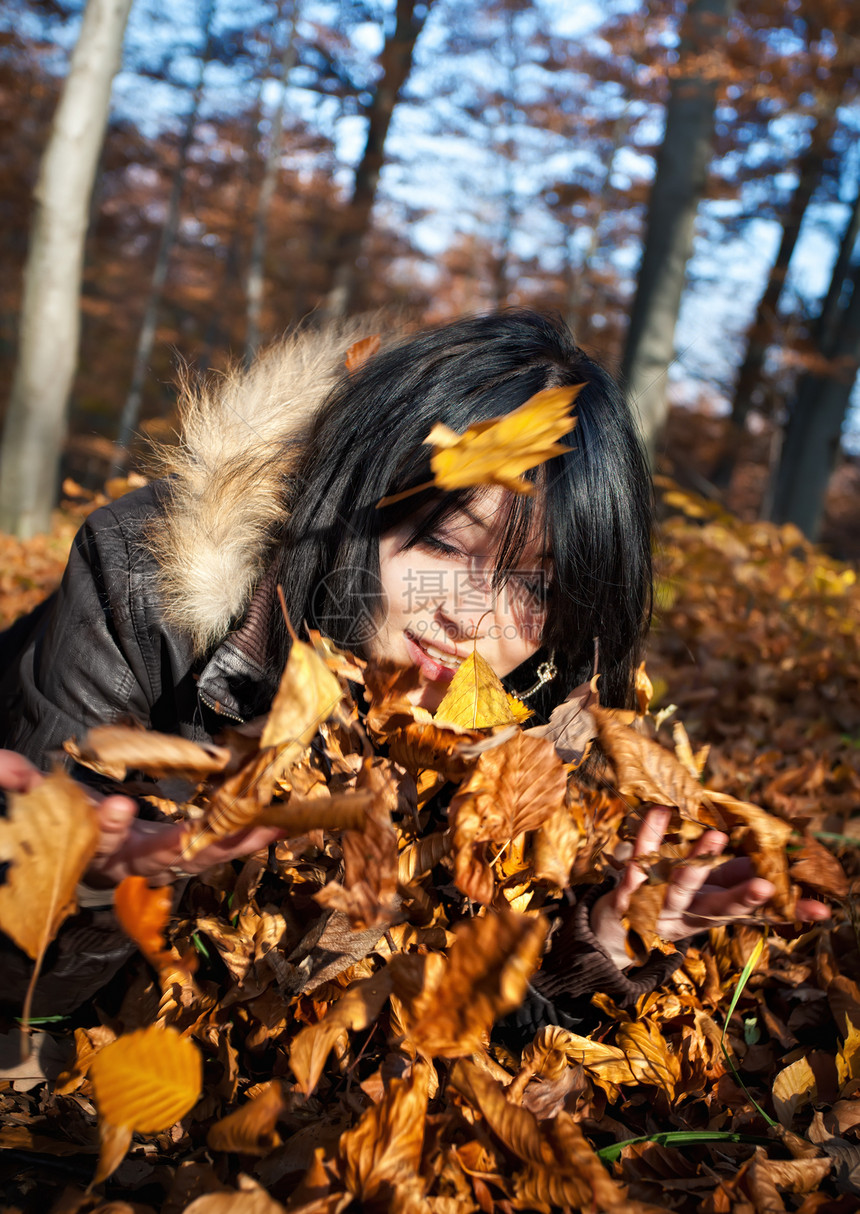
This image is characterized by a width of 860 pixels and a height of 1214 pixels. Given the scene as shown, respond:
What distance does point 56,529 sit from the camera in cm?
639

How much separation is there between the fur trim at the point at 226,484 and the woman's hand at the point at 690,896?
85cm

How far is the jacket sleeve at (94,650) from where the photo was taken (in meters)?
1.41

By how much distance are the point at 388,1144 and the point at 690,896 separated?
47 cm

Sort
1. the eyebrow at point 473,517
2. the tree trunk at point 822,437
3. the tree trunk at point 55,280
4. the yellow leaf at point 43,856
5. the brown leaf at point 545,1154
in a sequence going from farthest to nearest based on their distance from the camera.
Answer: the tree trunk at point 822,437 < the tree trunk at point 55,280 < the eyebrow at point 473,517 < the brown leaf at point 545,1154 < the yellow leaf at point 43,856

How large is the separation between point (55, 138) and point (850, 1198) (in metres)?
7.04

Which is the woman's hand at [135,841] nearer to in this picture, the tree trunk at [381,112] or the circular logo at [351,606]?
the circular logo at [351,606]

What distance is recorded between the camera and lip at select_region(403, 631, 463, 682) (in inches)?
54.8

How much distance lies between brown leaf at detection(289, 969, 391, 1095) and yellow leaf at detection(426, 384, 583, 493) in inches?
24.6

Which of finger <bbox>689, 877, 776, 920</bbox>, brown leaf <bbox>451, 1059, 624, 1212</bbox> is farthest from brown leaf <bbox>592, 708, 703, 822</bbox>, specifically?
brown leaf <bbox>451, 1059, 624, 1212</bbox>

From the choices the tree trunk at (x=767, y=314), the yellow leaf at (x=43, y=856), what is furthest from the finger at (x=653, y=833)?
the tree trunk at (x=767, y=314)

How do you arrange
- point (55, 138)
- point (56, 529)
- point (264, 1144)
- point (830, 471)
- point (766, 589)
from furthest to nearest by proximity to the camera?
point (830, 471)
point (56, 529)
point (55, 138)
point (766, 589)
point (264, 1144)

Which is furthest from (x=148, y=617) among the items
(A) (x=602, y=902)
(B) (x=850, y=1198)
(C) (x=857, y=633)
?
(C) (x=857, y=633)

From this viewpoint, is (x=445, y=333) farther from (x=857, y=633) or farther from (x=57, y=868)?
(x=857, y=633)

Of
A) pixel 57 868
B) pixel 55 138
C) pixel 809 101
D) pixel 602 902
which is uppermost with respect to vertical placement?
pixel 809 101
